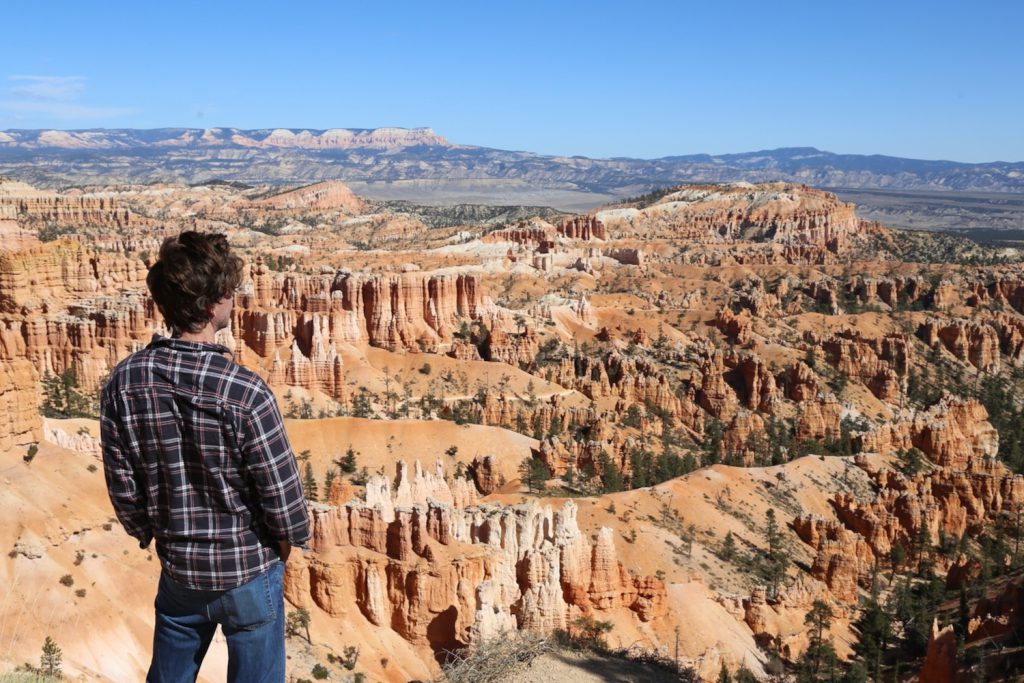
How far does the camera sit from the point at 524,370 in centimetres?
6303

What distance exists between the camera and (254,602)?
452cm

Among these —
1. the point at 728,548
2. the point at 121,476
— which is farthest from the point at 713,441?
the point at 121,476

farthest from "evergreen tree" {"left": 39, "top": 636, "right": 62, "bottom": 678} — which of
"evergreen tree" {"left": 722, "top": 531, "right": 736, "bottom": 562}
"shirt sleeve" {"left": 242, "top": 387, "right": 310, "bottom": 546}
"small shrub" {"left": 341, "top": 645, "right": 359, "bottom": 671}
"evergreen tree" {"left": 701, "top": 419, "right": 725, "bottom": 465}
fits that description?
"evergreen tree" {"left": 701, "top": 419, "right": 725, "bottom": 465}

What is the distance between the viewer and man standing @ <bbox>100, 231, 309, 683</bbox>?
4160mm

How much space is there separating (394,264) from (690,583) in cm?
6576

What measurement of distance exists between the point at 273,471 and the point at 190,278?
0.99m

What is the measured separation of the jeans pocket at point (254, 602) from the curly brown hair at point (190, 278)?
131 cm

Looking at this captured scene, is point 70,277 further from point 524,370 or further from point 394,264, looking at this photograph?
point 394,264

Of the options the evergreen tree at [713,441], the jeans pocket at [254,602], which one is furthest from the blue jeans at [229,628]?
the evergreen tree at [713,441]

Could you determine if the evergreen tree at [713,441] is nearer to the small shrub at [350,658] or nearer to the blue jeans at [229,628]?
the small shrub at [350,658]

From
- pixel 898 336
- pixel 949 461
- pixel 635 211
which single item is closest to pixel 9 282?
pixel 949 461

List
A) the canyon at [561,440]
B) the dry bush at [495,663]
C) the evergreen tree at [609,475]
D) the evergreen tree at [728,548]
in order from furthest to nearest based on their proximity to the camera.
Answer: the evergreen tree at [609,475] → the evergreen tree at [728,548] → the canyon at [561,440] → the dry bush at [495,663]

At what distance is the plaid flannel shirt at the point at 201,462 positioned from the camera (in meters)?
4.15

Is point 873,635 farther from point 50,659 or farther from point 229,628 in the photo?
point 229,628
